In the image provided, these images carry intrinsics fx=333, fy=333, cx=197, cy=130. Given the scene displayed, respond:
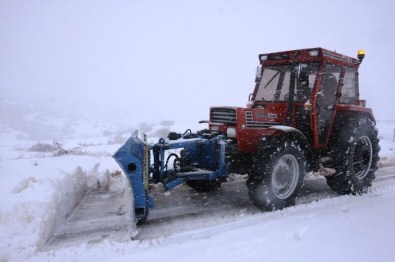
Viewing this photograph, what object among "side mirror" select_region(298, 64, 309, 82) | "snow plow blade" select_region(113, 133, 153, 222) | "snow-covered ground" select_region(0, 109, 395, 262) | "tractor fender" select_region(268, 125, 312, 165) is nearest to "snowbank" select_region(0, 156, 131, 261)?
"snow-covered ground" select_region(0, 109, 395, 262)

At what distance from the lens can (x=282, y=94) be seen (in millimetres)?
6195

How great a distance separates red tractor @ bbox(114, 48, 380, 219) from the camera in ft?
16.3

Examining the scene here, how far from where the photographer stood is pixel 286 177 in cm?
542

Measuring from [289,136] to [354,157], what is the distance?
1.89m

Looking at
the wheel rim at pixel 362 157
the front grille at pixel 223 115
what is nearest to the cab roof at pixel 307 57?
the front grille at pixel 223 115

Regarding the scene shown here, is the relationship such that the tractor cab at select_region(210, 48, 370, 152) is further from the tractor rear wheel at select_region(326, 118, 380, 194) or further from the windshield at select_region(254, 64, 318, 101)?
the tractor rear wheel at select_region(326, 118, 380, 194)

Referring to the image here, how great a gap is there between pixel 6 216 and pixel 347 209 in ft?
14.5

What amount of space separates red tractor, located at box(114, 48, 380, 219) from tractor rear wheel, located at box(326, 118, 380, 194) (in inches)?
0.7

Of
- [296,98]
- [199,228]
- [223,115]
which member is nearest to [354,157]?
[296,98]

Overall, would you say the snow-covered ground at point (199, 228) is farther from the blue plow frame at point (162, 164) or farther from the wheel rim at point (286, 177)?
the blue plow frame at point (162, 164)

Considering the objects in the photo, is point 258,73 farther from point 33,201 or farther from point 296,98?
point 33,201

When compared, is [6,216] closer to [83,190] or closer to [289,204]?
[83,190]

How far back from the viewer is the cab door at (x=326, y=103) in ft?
19.7

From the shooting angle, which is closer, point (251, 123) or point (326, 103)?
point (251, 123)
